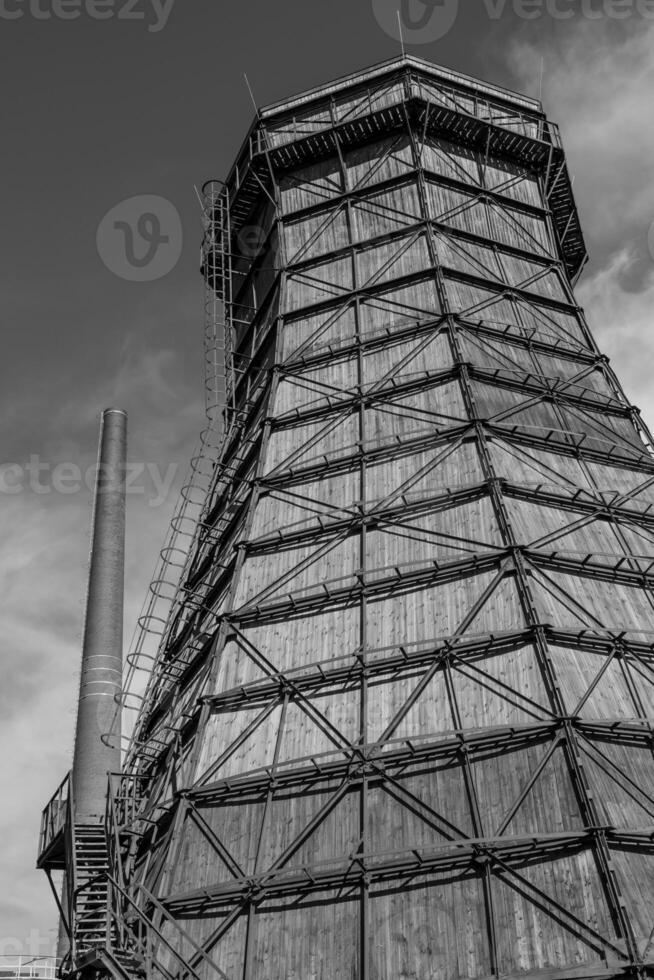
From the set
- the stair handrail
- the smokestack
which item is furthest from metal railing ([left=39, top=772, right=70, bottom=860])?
the stair handrail

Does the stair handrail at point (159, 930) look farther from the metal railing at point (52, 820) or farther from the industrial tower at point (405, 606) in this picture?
the metal railing at point (52, 820)

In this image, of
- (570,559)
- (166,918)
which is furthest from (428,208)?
(166,918)

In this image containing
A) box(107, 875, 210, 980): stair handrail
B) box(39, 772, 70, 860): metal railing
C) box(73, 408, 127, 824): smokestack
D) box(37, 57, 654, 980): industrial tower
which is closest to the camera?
box(107, 875, 210, 980): stair handrail

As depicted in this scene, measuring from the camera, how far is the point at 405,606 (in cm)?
1867

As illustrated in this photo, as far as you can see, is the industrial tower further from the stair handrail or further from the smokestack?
the smokestack

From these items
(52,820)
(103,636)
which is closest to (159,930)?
(52,820)

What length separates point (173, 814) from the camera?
17.3m

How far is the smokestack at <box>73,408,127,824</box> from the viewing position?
24.7 metres

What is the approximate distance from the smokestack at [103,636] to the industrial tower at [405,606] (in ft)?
2.95

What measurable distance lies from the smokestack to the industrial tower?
900 millimetres

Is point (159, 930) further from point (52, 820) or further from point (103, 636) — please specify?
point (103, 636)

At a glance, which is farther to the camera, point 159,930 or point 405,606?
point 405,606

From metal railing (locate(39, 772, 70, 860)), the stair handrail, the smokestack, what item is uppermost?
the smokestack

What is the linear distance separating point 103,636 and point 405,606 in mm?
11979
